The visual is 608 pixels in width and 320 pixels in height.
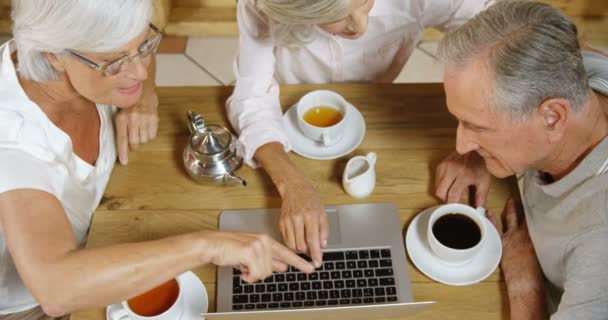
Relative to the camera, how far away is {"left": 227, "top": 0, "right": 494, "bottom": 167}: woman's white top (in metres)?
1.34

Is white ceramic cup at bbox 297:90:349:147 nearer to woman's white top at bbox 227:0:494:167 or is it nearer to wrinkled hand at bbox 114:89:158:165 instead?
woman's white top at bbox 227:0:494:167

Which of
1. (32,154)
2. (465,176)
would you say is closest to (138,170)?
(32,154)

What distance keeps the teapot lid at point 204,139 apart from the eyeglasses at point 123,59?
182 mm

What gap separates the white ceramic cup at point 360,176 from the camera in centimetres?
123

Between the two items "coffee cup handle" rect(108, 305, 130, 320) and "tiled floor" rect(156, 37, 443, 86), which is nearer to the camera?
"coffee cup handle" rect(108, 305, 130, 320)

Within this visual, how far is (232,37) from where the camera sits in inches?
110

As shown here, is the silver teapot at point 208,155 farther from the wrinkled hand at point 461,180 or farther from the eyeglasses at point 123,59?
the wrinkled hand at point 461,180

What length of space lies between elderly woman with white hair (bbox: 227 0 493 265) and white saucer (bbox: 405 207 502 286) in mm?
185

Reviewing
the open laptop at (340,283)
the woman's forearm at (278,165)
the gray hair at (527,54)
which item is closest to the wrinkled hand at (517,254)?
the open laptop at (340,283)

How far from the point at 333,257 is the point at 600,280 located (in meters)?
0.48

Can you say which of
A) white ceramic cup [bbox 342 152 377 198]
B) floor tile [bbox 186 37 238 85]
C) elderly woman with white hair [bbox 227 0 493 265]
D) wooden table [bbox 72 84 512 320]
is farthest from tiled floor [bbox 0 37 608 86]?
white ceramic cup [bbox 342 152 377 198]

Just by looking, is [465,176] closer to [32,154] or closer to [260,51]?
[260,51]

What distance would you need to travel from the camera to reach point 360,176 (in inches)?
48.3

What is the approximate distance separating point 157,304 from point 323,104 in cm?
59
